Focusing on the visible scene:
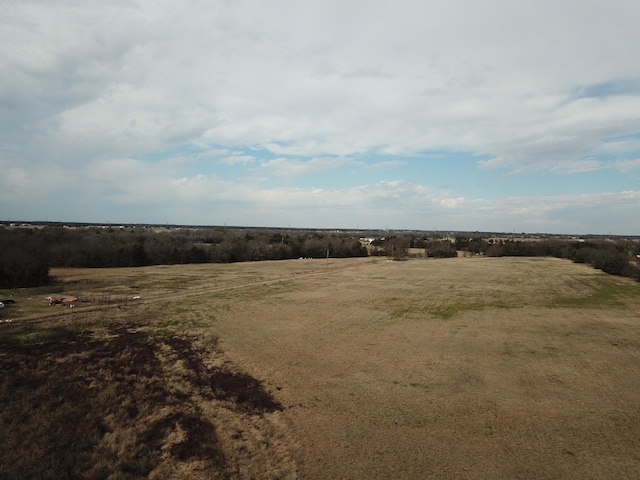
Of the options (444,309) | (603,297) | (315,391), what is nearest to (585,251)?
(603,297)

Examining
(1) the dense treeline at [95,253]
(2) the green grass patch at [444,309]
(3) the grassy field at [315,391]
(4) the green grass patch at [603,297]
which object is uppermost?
(1) the dense treeline at [95,253]

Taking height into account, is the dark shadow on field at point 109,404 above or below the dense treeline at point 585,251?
below

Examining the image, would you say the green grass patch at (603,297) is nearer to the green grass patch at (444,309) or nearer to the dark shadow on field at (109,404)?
the green grass patch at (444,309)

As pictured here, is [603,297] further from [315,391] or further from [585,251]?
[585,251]

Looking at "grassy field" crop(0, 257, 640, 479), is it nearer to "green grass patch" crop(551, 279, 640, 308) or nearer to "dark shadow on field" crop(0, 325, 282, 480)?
"dark shadow on field" crop(0, 325, 282, 480)

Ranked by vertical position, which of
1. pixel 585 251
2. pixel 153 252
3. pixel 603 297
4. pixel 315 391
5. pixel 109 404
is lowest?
pixel 315 391

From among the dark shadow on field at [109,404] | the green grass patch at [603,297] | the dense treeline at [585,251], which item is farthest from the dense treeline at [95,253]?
the dense treeline at [585,251]
